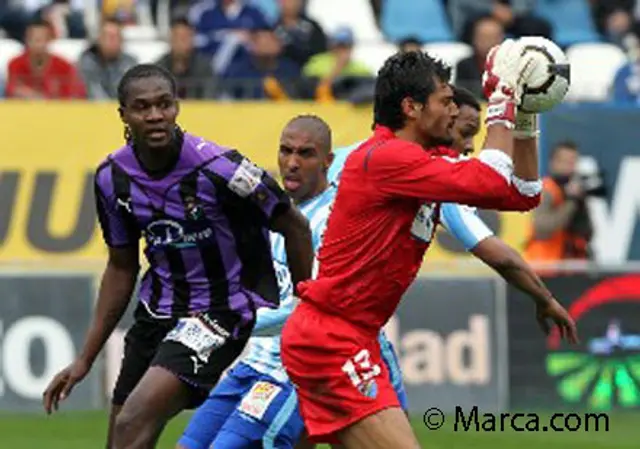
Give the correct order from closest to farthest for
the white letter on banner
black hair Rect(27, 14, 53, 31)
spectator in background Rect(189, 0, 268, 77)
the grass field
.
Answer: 1. the grass field
2. the white letter on banner
3. black hair Rect(27, 14, 53, 31)
4. spectator in background Rect(189, 0, 268, 77)

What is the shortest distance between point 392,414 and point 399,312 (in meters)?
7.73

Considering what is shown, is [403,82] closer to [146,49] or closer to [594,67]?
[146,49]

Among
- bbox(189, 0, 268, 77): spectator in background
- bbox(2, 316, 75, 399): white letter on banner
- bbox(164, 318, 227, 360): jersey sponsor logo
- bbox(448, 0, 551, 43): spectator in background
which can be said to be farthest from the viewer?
bbox(448, 0, 551, 43): spectator in background

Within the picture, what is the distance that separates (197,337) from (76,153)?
317 inches

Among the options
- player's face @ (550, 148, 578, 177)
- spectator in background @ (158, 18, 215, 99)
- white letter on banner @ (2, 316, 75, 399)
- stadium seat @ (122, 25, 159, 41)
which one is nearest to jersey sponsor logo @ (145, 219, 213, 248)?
white letter on banner @ (2, 316, 75, 399)

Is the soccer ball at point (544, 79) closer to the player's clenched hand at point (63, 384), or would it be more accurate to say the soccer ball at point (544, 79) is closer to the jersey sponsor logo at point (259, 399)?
the jersey sponsor logo at point (259, 399)

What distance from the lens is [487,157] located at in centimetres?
770

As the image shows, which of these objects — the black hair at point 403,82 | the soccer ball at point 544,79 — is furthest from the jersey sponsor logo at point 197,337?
the soccer ball at point 544,79

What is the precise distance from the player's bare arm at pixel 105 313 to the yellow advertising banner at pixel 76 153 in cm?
710

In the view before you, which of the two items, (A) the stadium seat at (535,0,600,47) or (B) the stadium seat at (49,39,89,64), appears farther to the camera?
(A) the stadium seat at (535,0,600,47)

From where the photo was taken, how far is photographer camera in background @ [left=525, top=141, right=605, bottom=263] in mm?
16859

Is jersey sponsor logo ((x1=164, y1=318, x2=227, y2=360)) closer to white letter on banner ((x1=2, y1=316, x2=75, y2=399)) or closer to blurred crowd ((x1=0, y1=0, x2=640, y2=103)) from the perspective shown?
white letter on banner ((x1=2, y1=316, x2=75, y2=399))

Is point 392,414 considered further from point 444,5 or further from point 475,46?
point 444,5

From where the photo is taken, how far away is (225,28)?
19.0 m
